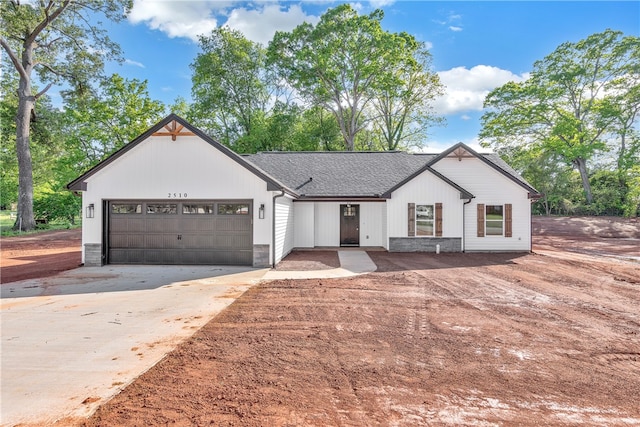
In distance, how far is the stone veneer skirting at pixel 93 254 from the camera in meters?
10.7

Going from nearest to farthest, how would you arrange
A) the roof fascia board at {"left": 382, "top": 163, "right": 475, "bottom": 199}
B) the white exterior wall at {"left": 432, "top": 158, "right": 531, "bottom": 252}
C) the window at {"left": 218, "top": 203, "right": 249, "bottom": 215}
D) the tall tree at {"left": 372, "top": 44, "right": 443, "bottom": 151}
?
1. the window at {"left": 218, "top": 203, "right": 249, "bottom": 215}
2. the roof fascia board at {"left": 382, "top": 163, "right": 475, "bottom": 199}
3. the white exterior wall at {"left": 432, "top": 158, "right": 531, "bottom": 252}
4. the tall tree at {"left": 372, "top": 44, "right": 443, "bottom": 151}

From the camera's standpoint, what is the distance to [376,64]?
26297mm

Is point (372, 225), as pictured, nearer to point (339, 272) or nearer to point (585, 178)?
point (339, 272)

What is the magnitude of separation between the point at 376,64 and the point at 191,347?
88.7 feet

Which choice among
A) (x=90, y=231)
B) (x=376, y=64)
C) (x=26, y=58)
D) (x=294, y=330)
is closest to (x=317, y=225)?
(x=90, y=231)

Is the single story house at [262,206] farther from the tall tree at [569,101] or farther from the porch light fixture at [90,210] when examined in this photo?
the tall tree at [569,101]

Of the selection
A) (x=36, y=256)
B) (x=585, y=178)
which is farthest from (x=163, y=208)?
(x=585, y=178)

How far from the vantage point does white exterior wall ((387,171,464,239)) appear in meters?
13.7

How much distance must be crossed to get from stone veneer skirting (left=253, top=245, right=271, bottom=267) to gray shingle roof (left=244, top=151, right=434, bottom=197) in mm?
4246

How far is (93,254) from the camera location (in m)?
10.7

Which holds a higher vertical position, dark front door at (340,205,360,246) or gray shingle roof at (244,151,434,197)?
gray shingle roof at (244,151,434,197)

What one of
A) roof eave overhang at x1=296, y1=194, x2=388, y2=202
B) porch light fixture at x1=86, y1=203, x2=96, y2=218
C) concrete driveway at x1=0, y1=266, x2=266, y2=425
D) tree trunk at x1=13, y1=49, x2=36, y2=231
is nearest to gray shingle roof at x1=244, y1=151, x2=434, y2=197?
roof eave overhang at x1=296, y1=194, x2=388, y2=202

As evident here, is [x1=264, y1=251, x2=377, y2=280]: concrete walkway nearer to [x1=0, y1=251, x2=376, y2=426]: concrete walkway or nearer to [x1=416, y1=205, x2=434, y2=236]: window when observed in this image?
[x1=0, y1=251, x2=376, y2=426]: concrete walkway

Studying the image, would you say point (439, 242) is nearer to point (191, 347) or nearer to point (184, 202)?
point (184, 202)
